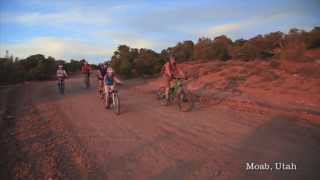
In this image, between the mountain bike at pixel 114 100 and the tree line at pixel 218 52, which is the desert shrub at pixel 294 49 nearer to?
the tree line at pixel 218 52

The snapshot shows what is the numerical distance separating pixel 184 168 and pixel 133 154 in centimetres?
172

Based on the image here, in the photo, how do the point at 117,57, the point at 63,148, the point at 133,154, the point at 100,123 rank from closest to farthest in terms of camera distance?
the point at 133,154 < the point at 63,148 < the point at 100,123 < the point at 117,57

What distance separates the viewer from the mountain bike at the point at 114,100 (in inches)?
671

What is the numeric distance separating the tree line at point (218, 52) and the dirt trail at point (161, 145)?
985 inches

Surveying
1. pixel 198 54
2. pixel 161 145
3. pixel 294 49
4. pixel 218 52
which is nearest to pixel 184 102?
pixel 161 145

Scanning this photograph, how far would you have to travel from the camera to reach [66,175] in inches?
341

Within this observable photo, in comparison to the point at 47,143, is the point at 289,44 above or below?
above

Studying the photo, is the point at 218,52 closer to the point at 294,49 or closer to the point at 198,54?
the point at 198,54

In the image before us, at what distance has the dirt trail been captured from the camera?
871cm

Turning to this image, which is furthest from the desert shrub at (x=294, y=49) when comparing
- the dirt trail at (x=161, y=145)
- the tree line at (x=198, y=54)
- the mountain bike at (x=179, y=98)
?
the dirt trail at (x=161, y=145)

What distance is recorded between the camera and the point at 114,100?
685 inches

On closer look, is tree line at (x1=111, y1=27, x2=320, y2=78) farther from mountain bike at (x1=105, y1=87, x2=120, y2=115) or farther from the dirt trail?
the dirt trail

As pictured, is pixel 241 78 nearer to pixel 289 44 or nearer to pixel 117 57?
pixel 289 44

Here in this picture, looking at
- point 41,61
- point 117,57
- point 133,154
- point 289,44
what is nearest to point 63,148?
point 133,154
